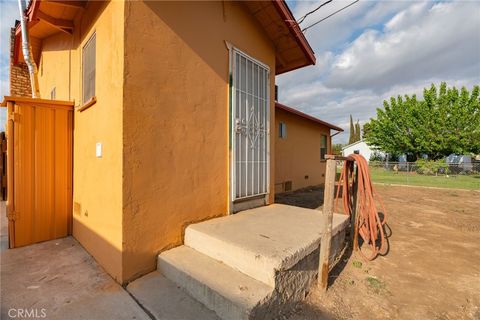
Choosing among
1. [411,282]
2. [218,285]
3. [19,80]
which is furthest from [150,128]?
[19,80]

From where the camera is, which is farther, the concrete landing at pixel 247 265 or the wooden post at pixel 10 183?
the wooden post at pixel 10 183

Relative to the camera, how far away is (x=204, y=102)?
11.7 feet

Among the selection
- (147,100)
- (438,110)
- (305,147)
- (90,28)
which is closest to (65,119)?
(90,28)

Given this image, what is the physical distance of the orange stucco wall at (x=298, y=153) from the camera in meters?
9.33

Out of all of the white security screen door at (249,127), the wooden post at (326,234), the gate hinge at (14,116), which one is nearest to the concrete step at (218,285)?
the wooden post at (326,234)

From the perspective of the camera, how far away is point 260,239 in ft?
9.12

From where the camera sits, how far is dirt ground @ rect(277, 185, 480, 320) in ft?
8.20

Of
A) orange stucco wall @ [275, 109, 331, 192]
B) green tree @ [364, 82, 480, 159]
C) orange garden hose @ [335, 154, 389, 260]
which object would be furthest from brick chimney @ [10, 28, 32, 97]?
green tree @ [364, 82, 480, 159]

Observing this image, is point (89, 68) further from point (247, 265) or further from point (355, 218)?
point (355, 218)

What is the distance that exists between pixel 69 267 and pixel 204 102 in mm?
2903

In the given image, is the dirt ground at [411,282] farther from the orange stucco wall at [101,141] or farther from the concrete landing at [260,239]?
the orange stucco wall at [101,141]

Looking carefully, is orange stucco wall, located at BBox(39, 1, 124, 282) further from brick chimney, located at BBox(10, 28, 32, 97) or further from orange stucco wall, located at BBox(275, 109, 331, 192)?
orange stucco wall, located at BBox(275, 109, 331, 192)

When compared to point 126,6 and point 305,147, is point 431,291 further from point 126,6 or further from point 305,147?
point 305,147

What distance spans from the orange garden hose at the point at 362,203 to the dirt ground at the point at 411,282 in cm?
29
